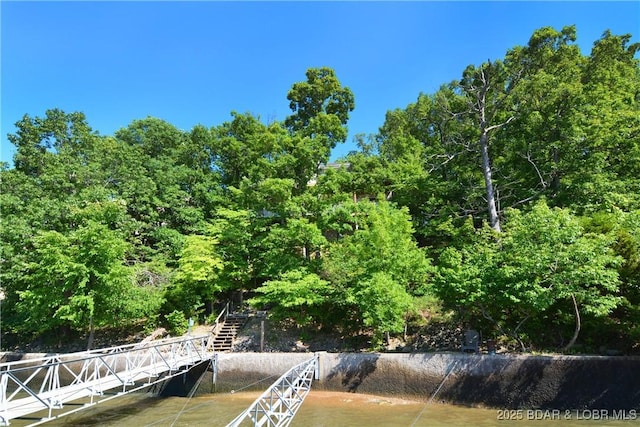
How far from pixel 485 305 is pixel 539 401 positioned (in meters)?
3.56

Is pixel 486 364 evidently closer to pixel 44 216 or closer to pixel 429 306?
pixel 429 306

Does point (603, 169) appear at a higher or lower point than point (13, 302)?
higher

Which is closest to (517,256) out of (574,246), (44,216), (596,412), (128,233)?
(574,246)

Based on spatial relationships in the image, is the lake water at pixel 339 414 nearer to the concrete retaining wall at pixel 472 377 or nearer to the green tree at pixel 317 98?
the concrete retaining wall at pixel 472 377

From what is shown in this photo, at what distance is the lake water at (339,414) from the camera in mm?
10734

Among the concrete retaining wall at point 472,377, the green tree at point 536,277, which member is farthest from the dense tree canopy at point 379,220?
the concrete retaining wall at point 472,377

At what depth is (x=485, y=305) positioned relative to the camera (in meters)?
14.2

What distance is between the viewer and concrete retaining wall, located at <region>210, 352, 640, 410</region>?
11.1 metres

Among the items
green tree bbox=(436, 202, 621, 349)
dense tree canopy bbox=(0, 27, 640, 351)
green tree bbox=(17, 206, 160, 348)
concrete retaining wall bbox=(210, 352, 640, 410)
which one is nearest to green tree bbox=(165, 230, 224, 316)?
dense tree canopy bbox=(0, 27, 640, 351)

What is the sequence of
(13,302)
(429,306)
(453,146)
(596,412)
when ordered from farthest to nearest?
(453,146) < (13,302) < (429,306) < (596,412)

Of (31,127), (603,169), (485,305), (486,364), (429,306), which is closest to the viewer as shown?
(486,364)

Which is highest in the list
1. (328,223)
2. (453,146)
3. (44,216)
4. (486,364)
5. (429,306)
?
(453,146)

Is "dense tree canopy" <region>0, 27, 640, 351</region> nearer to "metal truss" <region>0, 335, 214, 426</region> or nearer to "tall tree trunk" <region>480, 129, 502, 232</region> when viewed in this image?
"tall tree trunk" <region>480, 129, 502, 232</region>

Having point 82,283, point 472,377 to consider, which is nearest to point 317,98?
point 82,283
